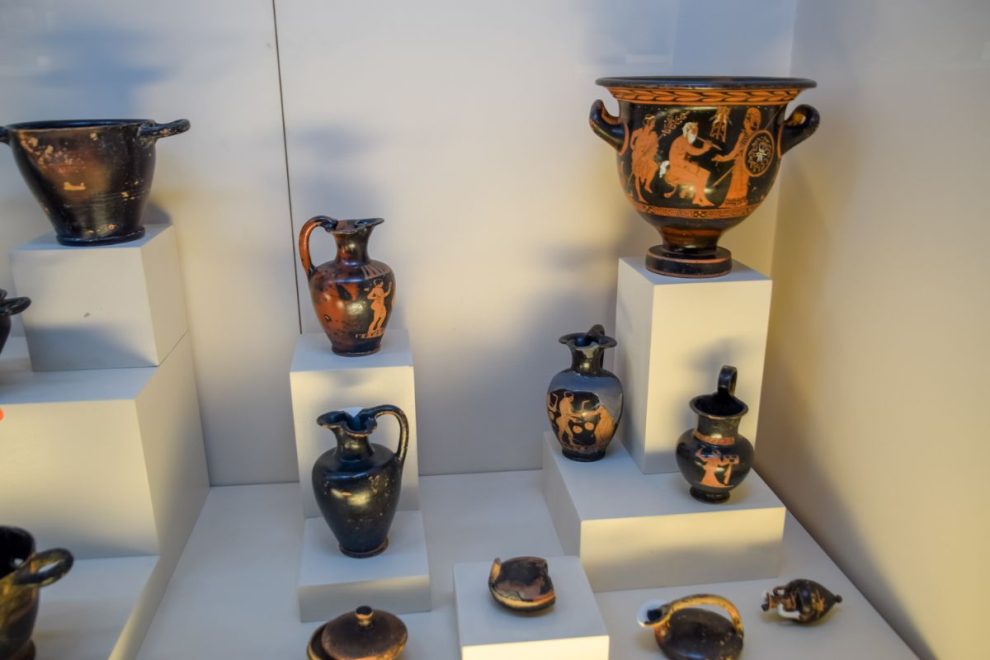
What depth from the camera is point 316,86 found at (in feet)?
5.97

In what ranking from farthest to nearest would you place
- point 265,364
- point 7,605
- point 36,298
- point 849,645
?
1. point 265,364
2. point 36,298
3. point 849,645
4. point 7,605

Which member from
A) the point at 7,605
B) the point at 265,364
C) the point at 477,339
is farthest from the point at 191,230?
the point at 7,605

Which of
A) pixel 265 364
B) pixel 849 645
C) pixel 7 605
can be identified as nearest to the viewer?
pixel 7 605

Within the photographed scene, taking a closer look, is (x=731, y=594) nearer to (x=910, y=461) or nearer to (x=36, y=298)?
(x=910, y=461)

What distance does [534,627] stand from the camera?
1.37 metres

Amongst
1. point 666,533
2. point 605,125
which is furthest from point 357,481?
point 605,125

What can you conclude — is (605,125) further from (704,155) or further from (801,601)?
(801,601)

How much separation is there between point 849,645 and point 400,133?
1.38 metres

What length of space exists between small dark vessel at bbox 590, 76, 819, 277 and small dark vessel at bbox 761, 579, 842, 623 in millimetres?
618

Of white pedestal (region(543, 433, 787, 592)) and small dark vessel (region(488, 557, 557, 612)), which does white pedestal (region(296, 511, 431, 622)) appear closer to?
small dark vessel (region(488, 557, 557, 612))

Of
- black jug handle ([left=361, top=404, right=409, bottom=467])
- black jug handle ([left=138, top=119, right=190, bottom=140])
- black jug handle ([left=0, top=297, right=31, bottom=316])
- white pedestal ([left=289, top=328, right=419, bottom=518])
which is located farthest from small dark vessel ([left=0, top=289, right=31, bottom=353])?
black jug handle ([left=361, top=404, right=409, bottom=467])

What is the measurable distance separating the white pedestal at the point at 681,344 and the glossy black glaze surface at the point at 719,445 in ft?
0.24

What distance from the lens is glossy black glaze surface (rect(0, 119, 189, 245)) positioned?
59.9 inches

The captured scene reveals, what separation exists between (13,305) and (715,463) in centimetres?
135
